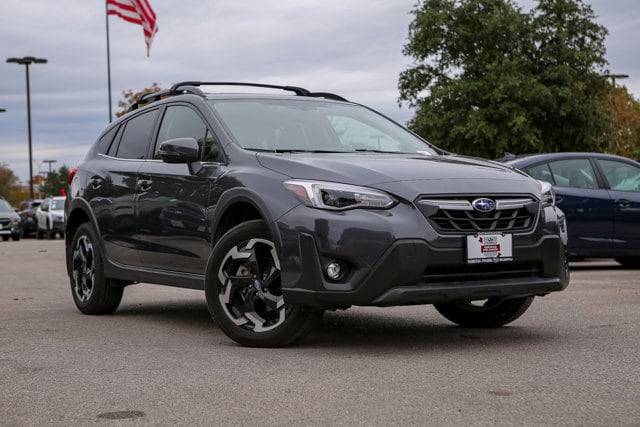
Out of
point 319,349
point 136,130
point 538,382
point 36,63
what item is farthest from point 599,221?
point 36,63

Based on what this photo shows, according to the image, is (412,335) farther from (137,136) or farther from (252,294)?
(137,136)

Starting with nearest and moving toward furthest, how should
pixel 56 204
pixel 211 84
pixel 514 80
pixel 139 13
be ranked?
pixel 211 84, pixel 139 13, pixel 56 204, pixel 514 80

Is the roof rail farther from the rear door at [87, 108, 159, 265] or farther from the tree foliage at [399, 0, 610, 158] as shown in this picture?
the tree foliage at [399, 0, 610, 158]

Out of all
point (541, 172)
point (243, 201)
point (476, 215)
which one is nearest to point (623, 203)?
point (541, 172)

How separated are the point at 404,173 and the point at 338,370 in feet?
4.22

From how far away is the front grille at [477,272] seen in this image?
6180 millimetres

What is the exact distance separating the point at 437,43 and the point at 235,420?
2014 inches

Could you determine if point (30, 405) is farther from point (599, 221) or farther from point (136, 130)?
point (599, 221)

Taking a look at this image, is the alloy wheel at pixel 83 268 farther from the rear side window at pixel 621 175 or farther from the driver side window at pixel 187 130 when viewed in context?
the rear side window at pixel 621 175

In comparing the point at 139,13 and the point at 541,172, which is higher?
the point at 139,13

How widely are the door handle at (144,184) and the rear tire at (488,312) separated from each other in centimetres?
226

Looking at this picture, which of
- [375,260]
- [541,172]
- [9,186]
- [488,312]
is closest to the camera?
[375,260]

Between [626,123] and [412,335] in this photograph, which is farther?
[626,123]

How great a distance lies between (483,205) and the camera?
6.25 m
